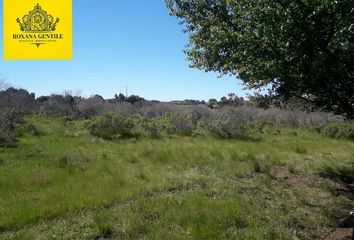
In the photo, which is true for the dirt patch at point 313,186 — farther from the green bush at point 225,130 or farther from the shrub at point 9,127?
the shrub at point 9,127

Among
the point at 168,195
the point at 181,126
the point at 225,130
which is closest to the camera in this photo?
the point at 168,195

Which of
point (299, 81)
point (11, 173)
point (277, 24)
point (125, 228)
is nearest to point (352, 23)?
point (277, 24)

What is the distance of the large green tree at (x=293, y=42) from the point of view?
8719 mm

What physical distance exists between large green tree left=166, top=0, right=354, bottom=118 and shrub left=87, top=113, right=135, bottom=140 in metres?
16.7

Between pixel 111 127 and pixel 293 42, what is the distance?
2215 centimetres

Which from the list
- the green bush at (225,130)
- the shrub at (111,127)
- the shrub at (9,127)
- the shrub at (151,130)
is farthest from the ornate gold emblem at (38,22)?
the green bush at (225,130)

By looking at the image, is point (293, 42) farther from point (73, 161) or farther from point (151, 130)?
point (151, 130)

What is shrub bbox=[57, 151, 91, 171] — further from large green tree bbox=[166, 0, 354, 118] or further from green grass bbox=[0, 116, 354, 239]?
large green tree bbox=[166, 0, 354, 118]

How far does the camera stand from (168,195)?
1075cm

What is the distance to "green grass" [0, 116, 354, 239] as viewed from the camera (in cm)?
812

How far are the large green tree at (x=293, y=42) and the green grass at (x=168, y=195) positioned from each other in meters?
3.03

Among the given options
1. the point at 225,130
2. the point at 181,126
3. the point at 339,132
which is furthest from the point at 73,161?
the point at 339,132

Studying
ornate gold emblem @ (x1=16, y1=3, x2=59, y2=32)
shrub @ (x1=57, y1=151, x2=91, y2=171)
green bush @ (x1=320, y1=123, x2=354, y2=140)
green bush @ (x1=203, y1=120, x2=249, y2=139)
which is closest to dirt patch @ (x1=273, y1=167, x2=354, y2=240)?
shrub @ (x1=57, y1=151, x2=91, y2=171)

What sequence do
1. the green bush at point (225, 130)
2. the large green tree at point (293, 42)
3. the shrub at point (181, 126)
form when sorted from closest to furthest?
the large green tree at point (293, 42) < the green bush at point (225, 130) < the shrub at point (181, 126)
